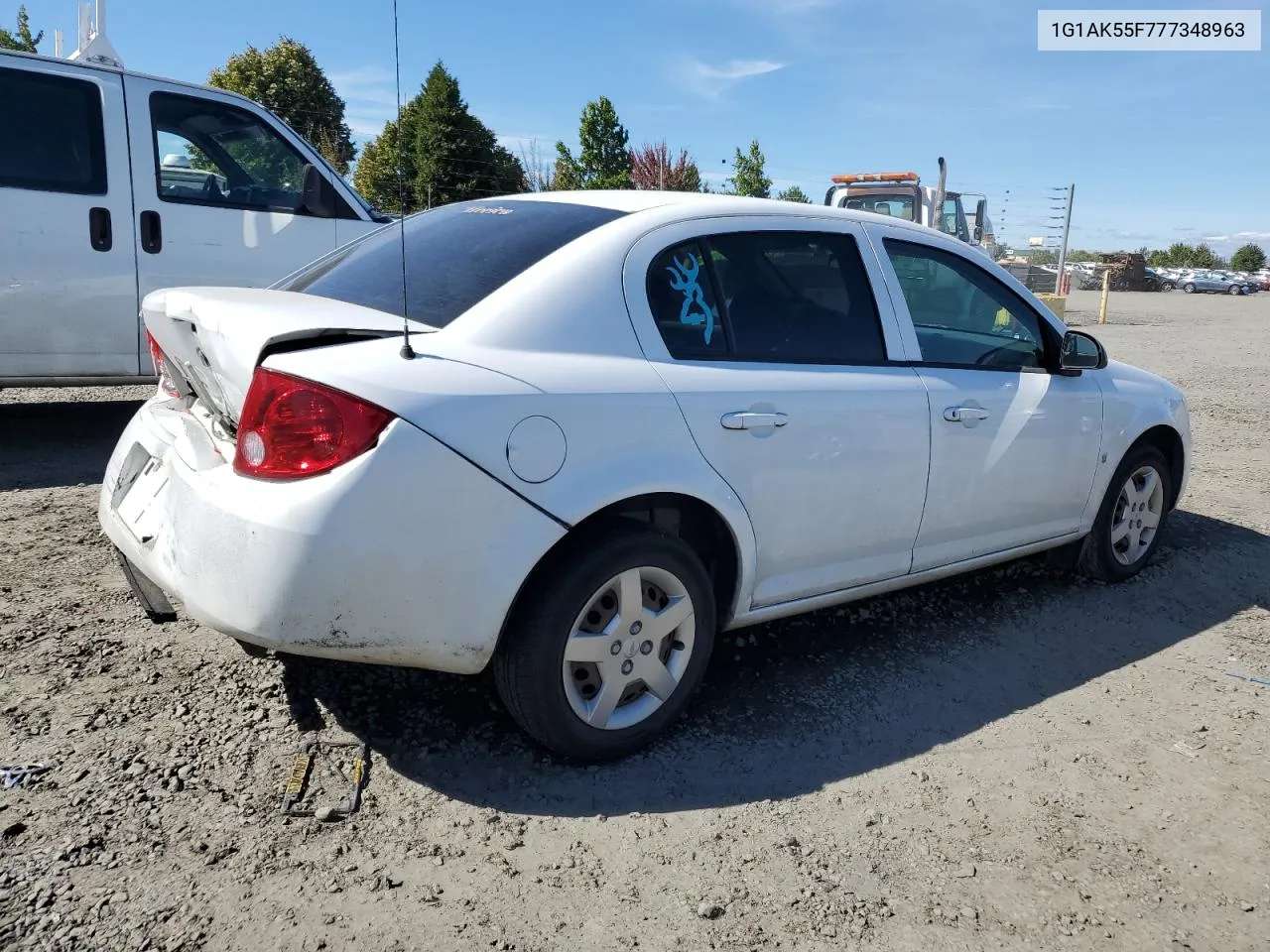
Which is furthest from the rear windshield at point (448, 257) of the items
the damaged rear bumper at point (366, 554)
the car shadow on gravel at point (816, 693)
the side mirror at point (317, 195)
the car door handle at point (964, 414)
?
the side mirror at point (317, 195)

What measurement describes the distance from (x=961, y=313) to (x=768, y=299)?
3.83 feet

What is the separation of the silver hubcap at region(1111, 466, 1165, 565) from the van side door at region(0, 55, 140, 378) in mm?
5543

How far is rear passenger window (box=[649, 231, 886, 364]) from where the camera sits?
3.01 metres

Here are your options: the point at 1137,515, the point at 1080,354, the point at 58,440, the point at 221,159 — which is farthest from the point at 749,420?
the point at 58,440

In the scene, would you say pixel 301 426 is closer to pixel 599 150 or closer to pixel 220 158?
pixel 220 158

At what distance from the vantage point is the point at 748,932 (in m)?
2.23

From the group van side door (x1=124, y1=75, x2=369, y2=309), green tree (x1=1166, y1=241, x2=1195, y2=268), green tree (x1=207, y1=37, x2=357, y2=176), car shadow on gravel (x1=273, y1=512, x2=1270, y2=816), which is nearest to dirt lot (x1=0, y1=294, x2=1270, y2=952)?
car shadow on gravel (x1=273, y1=512, x2=1270, y2=816)

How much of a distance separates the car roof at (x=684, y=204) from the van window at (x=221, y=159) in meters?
3.47

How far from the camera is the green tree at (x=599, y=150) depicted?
30.3 metres

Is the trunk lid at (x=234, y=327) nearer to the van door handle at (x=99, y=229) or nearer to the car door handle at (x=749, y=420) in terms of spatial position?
the car door handle at (x=749, y=420)

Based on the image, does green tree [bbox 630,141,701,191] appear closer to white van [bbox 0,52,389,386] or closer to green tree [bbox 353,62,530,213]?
green tree [bbox 353,62,530,213]

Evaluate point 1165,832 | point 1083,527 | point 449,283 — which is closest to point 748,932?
point 1165,832

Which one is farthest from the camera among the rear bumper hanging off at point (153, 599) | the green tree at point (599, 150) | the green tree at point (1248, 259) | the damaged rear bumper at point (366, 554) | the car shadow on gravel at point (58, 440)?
the green tree at point (1248, 259)

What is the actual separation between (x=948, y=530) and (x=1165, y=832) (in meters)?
1.28
